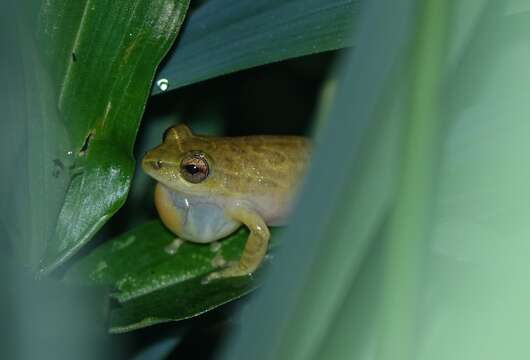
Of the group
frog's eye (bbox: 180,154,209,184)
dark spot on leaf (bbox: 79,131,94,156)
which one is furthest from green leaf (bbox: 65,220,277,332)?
dark spot on leaf (bbox: 79,131,94,156)

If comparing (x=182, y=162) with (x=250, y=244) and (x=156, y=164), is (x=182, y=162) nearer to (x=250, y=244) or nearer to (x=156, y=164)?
(x=156, y=164)

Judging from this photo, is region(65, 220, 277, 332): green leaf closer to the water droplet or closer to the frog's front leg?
the frog's front leg

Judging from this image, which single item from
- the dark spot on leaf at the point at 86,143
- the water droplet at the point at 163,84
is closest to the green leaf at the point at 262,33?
the water droplet at the point at 163,84

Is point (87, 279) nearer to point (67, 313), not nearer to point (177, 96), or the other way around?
point (177, 96)

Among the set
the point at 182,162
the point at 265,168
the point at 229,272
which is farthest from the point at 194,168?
the point at 229,272

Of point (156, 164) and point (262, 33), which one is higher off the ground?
point (262, 33)

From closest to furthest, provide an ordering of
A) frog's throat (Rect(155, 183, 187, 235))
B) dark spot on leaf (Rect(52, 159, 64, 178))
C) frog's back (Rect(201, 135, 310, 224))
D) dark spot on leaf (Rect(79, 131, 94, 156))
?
dark spot on leaf (Rect(52, 159, 64, 178)), dark spot on leaf (Rect(79, 131, 94, 156)), frog's throat (Rect(155, 183, 187, 235)), frog's back (Rect(201, 135, 310, 224))
